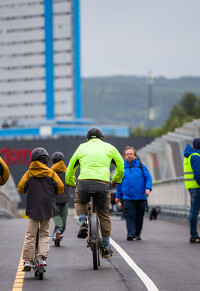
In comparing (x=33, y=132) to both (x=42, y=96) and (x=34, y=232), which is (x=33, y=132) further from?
(x=34, y=232)

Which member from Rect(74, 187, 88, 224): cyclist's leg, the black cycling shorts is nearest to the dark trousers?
Rect(74, 187, 88, 224): cyclist's leg

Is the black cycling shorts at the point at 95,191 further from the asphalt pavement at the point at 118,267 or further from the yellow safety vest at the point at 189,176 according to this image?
the yellow safety vest at the point at 189,176

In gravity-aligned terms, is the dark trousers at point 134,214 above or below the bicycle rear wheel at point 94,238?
below

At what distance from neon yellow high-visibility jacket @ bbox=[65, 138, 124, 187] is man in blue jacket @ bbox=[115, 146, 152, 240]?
13.1ft

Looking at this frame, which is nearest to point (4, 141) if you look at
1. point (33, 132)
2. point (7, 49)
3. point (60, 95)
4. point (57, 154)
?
point (33, 132)

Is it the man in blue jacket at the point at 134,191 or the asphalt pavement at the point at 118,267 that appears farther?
the man in blue jacket at the point at 134,191

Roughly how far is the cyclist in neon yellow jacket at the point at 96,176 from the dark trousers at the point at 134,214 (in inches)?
152

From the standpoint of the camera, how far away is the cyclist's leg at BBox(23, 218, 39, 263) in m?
8.30

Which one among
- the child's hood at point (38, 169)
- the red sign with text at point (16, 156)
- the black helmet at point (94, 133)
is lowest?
the red sign with text at point (16, 156)

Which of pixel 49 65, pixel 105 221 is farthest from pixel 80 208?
pixel 49 65

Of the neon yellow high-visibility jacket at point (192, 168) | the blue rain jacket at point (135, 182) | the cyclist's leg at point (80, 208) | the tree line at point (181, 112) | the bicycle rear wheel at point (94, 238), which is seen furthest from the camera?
the tree line at point (181, 112)

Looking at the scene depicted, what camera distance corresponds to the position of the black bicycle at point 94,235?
340 inches

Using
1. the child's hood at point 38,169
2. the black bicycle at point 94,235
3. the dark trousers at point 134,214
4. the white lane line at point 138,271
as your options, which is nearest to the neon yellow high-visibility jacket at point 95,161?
the black bicycle at point 94,235

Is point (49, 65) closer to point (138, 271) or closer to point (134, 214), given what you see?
point (134, 214)
